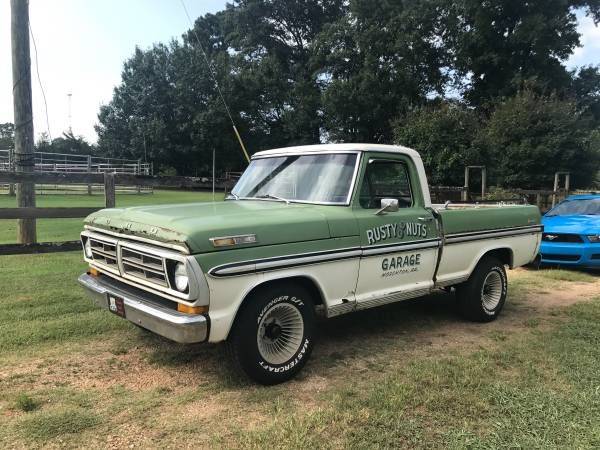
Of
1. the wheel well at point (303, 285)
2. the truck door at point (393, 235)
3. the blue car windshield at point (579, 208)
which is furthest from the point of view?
the blue car windshield at point (579, 208)

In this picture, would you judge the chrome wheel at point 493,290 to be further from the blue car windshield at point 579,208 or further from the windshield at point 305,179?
the blue car windshield at point 579,208

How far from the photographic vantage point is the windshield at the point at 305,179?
459 centimetres

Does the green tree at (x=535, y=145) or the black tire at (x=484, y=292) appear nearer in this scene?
the black tire at (x=484, y=292)

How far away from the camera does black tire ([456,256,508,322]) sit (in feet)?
18.8

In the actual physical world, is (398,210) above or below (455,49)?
below

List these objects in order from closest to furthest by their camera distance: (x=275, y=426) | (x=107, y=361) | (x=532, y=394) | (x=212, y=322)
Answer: (x=275, y=426)
(x=212, y=322)
(x=532, y=394)
(x=107, y=361)

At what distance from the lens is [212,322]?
137 inches

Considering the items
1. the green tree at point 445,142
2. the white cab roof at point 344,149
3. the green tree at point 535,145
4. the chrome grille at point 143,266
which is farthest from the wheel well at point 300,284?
the green tree at point 535,145

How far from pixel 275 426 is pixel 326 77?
36937mm

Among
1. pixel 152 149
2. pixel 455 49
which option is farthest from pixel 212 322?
pixel 152 149

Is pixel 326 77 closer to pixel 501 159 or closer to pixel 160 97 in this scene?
pixel 160 97

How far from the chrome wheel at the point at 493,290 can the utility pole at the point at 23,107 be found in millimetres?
6962

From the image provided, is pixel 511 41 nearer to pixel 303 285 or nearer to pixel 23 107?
pixel 23 107

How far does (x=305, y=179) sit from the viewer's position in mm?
4801
